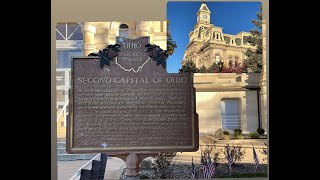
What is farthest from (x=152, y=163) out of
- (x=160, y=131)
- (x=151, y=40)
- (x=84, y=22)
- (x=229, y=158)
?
(x=84, y=22)

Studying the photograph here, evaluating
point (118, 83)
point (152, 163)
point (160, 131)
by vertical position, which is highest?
point (118, 83)

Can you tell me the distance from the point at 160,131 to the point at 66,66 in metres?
1.85

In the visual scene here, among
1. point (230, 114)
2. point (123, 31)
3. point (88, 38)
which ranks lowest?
point (230, 114)

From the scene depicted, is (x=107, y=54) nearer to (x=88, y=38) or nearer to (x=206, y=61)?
(x=88, y=38)

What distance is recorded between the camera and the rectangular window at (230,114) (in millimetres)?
8266

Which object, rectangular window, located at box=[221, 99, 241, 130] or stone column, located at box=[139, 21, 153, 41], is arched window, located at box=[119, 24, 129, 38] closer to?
stone column, located at box=[139, 21, 153, 41]

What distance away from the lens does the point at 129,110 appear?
26.4ft

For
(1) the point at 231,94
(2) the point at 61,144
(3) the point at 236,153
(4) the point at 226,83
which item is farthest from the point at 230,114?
(2) the point at 61,144

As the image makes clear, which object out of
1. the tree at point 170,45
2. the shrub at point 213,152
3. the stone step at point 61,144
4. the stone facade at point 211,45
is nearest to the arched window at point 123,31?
the tree at point 170,45

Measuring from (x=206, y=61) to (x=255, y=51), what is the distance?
0.85 metres

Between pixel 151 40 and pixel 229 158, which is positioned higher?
pixel 151 40

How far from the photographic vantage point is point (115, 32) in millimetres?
8039

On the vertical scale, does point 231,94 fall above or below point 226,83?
below

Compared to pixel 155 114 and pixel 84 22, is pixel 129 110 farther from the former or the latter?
pixel 84 22
